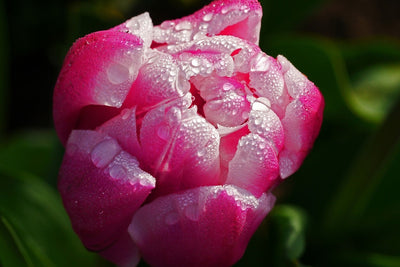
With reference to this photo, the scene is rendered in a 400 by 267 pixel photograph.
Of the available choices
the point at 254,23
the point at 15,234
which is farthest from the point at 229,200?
the point at 15,234

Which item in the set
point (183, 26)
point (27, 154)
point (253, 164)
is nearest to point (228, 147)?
point (253, 164)

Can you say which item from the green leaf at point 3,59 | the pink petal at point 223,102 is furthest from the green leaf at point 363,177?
the green leaf at point 3,59

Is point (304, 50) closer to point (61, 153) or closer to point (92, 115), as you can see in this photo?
point (61, 153)

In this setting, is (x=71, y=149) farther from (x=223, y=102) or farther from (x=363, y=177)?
(x=363, y=177)

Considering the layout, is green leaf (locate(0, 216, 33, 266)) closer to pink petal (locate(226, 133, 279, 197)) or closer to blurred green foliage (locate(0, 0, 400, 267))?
blurred green foliage (locate(0, 0, 400, 267))

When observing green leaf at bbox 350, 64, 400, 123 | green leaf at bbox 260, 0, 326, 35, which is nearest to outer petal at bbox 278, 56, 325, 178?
green leaf at bbox 350, 64, 400, 123

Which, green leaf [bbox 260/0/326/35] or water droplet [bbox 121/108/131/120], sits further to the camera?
green leaf [bbox 260/0/326/35]
